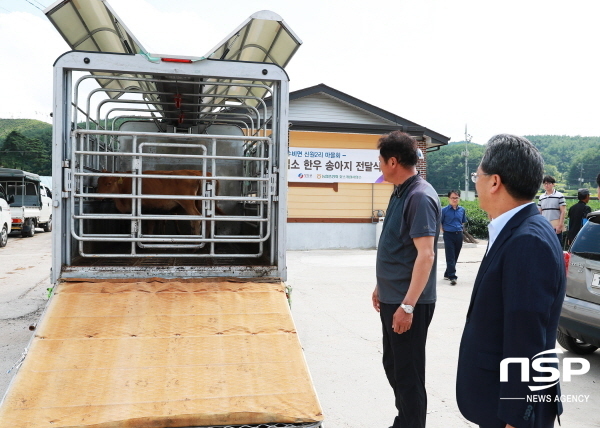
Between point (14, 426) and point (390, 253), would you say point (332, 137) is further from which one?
point (14, 426)

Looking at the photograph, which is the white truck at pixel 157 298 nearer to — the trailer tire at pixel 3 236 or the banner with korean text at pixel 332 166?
the banner with korean text at pixel 332 166

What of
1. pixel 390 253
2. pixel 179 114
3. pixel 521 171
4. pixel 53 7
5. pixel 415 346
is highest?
pixel 53 7

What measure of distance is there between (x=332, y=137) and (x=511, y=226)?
14375 mm

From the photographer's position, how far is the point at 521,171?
1854mm

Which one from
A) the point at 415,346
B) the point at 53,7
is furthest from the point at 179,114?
the point at 415,346

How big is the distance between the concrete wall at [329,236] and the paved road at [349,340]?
150 inches

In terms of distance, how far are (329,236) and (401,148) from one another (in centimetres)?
1293

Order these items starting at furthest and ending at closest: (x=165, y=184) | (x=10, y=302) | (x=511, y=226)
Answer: (x=10, y=302) < (x=165, y=184) < (x=511, y=226)

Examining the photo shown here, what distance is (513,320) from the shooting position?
1.70 meters

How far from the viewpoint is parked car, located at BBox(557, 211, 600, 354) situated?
4789mm

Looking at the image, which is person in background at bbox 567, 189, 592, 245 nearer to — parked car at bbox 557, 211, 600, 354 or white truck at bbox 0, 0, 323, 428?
parked car at bbox 557, 211, 600, 354

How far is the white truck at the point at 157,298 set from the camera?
2631mm

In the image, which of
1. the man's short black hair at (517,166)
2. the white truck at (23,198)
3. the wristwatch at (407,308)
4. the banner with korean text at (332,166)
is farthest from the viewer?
the white truck at (23,198)

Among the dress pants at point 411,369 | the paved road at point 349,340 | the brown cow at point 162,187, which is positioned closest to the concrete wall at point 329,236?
the paved road at point 349,340
